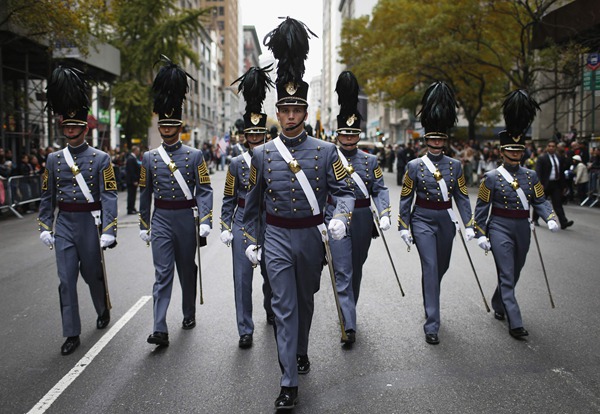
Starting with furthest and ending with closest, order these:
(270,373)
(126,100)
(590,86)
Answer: (126,100), (590,86), (270,373)

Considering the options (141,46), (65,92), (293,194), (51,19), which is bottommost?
(293,194)

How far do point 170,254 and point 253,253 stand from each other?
1.60m

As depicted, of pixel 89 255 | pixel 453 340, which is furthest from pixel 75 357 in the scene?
pixel 453 340

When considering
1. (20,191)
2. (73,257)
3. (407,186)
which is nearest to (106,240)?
(73,257)

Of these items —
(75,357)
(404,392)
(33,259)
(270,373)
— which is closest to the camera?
(404,392)

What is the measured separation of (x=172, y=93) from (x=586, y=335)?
4.79 metres

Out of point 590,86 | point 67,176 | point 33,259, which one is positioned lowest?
point 33,259

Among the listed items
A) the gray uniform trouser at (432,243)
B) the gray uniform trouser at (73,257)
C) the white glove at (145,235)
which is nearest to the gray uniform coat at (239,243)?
the white glove at (145,235)

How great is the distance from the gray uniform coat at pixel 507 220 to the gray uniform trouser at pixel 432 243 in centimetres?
48

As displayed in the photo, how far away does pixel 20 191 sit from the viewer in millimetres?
18312

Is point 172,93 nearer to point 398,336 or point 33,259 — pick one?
point 398,336

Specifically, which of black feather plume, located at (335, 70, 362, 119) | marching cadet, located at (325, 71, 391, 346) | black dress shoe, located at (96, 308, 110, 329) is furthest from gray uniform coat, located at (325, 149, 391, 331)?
black dress shoe, located at (96, 308, 110, 329)

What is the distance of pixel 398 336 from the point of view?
6145 millimetres

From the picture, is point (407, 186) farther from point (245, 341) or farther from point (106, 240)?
point (106, 240)
